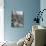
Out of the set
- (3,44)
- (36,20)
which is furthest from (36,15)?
(3,44)

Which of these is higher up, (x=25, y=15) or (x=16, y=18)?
(x=25, y=15)

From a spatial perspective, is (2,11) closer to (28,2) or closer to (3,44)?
(28,2)

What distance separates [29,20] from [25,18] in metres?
0.17

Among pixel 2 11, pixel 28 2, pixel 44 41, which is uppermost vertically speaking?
pixel 28 2

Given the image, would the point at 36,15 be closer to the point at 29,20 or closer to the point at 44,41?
the point at 29,20

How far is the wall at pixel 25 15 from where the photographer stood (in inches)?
196

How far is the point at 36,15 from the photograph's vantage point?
505 cm

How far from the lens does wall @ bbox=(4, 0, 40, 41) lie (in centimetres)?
498

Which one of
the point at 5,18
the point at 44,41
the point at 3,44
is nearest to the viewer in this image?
the point at 44,41

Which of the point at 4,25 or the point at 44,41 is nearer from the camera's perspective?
the point at 44,41

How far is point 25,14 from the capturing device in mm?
5082

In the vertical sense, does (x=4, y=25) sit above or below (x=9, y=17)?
below

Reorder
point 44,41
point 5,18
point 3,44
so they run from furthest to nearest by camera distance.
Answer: point 5,18
point 3,44
point 44,41

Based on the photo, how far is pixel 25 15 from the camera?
5082 mm
